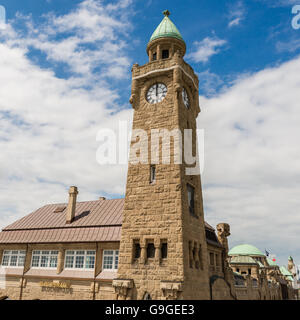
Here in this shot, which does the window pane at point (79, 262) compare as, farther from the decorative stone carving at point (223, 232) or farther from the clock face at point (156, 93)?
the decorative stone carving at point (223, 232)

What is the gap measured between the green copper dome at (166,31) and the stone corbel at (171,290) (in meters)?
21.1

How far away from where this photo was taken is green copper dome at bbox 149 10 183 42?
1107 inches

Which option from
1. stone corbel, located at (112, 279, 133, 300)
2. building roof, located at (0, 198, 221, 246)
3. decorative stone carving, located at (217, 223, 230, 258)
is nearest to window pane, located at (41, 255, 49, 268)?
building roof, located at (0, 198, 221, 246)

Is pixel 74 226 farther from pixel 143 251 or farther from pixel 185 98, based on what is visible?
pixel 185 98

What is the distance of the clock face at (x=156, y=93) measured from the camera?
24.7 meters

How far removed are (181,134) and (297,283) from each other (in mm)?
107084

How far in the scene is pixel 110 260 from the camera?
27.1 m

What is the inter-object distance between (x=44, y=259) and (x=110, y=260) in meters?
7.93

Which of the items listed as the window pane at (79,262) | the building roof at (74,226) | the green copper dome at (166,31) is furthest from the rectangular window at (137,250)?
the green copper dome at (166,31)

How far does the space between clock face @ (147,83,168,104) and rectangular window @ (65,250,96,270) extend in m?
14.9

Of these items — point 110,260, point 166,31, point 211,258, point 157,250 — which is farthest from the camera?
point 211,258

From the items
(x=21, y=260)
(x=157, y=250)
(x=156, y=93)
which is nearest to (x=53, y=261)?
Answer: (x=21, y=260)

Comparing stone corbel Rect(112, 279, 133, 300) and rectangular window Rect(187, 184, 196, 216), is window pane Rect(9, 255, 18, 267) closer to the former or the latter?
stone corbel Rect(112, 279, 133, 300)
